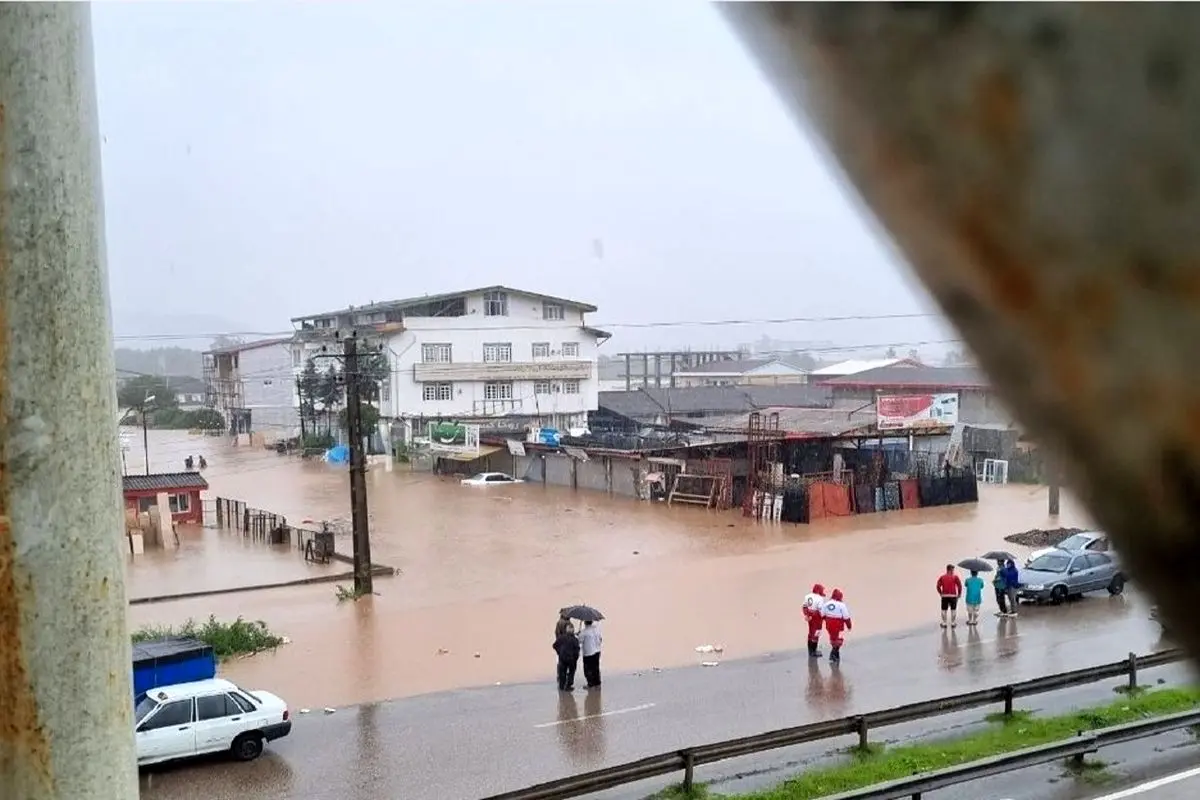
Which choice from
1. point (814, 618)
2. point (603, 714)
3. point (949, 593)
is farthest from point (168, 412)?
point (603, 714)

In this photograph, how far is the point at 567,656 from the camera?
28.6 ft

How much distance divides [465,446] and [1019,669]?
65.5 ft

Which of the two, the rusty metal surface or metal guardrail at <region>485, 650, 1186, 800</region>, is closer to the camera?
the rusty metal surface

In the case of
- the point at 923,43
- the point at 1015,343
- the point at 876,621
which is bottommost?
the point at 876,621

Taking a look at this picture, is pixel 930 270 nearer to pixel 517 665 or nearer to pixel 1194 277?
pixel 1194 277

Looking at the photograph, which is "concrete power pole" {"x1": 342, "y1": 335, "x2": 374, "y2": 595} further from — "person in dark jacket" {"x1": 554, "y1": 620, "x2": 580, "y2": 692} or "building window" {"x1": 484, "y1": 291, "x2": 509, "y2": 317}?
"building window" {"x1": 484, "y1": 291, "x2": 509, "y2": 317}

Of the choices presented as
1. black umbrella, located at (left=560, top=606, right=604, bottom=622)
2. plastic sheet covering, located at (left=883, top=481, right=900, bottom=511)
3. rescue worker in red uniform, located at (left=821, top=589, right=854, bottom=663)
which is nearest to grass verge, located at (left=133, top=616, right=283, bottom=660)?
black umbrella, located at (left=560, top=606, right=604, bottom=622)

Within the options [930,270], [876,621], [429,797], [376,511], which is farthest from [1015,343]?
[376,511]

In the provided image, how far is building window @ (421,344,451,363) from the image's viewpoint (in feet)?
102

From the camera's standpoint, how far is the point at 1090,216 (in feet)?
1.16

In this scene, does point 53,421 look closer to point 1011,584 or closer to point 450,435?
point 1011,584

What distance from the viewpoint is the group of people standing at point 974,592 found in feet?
34.8

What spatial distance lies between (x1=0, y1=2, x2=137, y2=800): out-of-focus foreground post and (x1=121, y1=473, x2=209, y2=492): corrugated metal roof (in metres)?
18.4

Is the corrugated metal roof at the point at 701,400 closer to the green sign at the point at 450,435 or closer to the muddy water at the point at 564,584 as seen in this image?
the green sign at the point at 450,435
